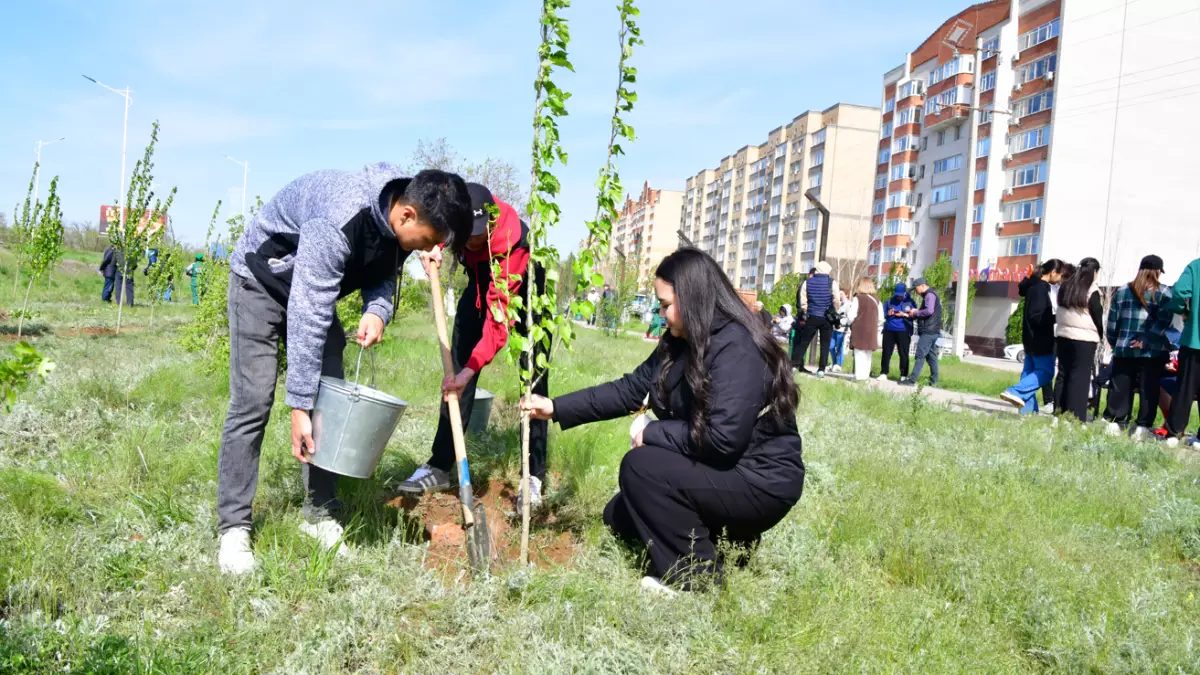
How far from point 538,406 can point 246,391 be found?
1085 millimetres

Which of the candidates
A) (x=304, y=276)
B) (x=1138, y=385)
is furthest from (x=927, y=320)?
(x=304, y=276)

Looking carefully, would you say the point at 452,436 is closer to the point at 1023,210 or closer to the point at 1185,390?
the point at 1185,390

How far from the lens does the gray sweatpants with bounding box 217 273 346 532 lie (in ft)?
9.84

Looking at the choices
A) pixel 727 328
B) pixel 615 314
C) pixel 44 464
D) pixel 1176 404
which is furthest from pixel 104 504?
pixel 615 314

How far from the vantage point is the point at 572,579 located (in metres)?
2.87

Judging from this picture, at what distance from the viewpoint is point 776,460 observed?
3.02m

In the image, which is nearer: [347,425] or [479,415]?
→ [347,425]

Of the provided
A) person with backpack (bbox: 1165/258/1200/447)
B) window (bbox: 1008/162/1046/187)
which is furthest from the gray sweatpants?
window (bbox: 1008/162/1046/187)

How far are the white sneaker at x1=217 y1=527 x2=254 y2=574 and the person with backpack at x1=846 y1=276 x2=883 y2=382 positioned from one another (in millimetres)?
10691

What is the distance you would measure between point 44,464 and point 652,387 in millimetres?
2924

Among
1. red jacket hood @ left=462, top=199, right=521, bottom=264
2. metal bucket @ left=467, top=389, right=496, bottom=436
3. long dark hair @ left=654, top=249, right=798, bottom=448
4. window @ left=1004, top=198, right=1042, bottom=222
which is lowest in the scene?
metal bucket @ left=467, top=389, right=496, bottom=436

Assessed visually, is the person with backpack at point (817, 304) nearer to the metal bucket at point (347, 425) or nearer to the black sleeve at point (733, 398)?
the black sleeve at point (733, 398)

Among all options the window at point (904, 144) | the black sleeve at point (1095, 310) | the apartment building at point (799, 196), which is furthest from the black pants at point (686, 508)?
the window at point (904, 144)

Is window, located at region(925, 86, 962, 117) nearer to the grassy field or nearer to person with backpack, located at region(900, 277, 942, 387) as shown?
person with backpack, located at region(900, 277, 942, 387)
